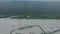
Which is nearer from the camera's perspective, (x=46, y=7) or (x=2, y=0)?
(x=2, y=0)

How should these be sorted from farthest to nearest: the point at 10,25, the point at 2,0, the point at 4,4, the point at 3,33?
1. the point at 4,4
2. the point at 2,0
3. the point at 10,25
4. the point at 3,33

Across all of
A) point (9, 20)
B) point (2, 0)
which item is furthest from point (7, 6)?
point (9, 20)

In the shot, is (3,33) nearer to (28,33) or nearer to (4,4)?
(28,33)

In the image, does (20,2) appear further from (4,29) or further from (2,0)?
(4,29)

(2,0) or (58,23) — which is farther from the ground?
(2,0)

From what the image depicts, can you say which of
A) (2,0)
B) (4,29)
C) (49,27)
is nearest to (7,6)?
(2,0)

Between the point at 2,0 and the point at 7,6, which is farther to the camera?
the point at 7,6

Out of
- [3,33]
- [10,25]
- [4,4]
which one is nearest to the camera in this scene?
[3,33]

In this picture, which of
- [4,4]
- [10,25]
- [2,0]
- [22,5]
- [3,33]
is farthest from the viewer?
[22,5]

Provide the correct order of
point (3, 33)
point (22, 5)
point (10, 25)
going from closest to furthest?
point (3, 33)
point (10, 25)
point (22, 5)
